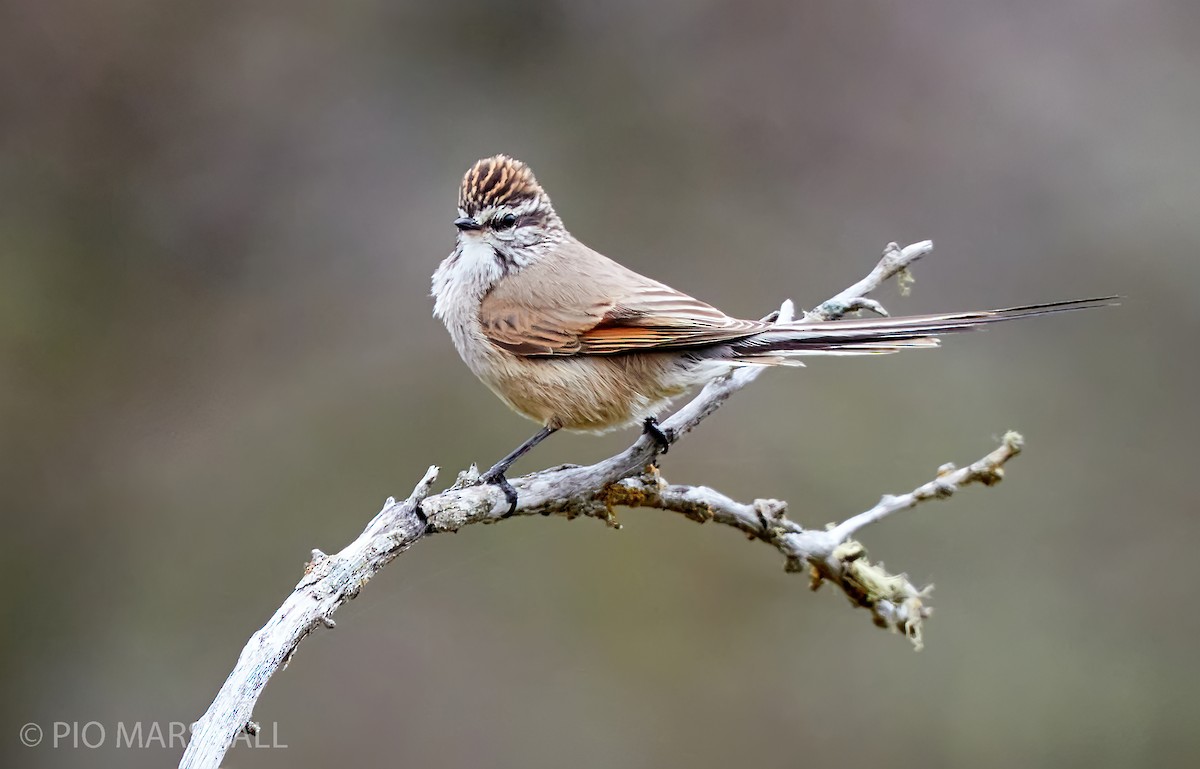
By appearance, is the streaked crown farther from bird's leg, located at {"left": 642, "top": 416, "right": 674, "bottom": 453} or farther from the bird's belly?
bird's leg, located at {"left": 642, "top": 416, "right": 674, "bottom": 453}

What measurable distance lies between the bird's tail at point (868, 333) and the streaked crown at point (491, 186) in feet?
4.30

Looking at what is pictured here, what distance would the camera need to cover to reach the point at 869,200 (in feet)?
28.0

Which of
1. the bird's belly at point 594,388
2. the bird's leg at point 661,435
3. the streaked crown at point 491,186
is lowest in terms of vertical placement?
the bird's leg at point 661,435

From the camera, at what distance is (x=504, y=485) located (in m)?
3.87

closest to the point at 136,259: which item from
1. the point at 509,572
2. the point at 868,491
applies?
the point at 509,572

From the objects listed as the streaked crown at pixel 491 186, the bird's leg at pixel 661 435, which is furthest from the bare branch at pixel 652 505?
the streaked crown at pixel 491 186

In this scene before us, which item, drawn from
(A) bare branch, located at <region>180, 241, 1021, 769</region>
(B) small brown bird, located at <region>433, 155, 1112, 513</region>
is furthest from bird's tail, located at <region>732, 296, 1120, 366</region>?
(A) bare branch, located at <region>180, 241, 1021, 769</region>

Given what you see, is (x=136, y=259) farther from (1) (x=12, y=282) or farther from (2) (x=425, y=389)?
(2) (x=425, y=389)

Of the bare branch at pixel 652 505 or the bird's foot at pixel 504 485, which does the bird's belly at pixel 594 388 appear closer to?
the bare branch at pixel 652 505

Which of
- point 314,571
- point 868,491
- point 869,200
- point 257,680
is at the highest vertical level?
point 869,200

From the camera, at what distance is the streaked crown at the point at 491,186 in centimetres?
482

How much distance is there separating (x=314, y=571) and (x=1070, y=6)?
8027 millimetres

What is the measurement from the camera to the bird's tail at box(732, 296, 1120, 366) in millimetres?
3256

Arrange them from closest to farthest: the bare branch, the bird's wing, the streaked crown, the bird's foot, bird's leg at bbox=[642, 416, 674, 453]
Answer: the bare branch < the bird's foot < bird's leg at bbox=[642, 416, 674, 453] < the bird's wing < the streaked crown
